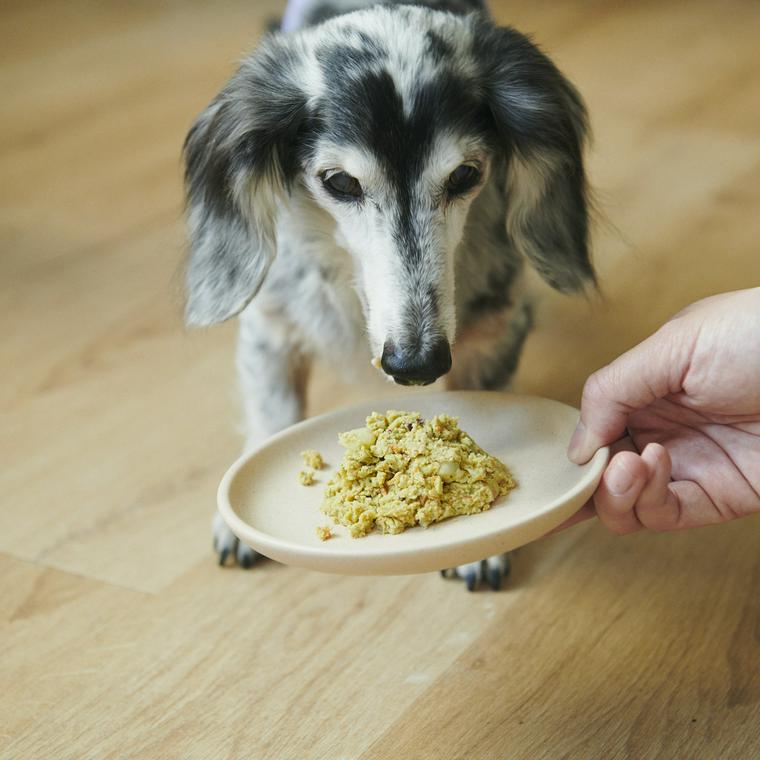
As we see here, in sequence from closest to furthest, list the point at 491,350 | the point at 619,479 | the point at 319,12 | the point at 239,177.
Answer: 1. the point at 619,479
2. the point at 239,177
3. the point at 491,350
4. the point at 319,12

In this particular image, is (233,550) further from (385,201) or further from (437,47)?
(437,47)

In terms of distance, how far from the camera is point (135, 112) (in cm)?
294

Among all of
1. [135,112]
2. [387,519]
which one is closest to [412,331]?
[387,519]

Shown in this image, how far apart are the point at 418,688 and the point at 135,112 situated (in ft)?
7.20

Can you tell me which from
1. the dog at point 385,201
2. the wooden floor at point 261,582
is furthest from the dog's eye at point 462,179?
the wooden floor at point 261,582

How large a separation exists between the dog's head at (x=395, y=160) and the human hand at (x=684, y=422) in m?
0.19

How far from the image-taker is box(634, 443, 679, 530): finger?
1.05 m

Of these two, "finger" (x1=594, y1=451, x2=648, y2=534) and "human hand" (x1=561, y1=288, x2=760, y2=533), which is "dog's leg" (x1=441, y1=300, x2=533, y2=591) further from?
"finger" (x1=594, y1=451, x2=648, y2=534)

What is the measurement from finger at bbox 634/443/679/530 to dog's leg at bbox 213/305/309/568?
0.58m

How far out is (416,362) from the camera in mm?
1109

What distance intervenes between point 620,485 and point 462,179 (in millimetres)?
401

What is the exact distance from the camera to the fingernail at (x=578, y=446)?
3.70ft

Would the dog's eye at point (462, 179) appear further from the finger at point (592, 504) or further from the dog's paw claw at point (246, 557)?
the dog's paw claw at point (246, 557)

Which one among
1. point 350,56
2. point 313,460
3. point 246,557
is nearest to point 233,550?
point 246,557
